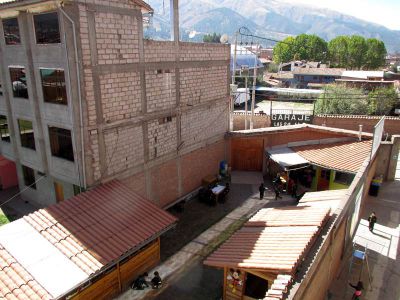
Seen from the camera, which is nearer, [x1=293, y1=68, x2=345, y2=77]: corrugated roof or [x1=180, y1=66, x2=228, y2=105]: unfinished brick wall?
[x1=180, y1=66, x2=228, y2=105]: unfinished brick wall

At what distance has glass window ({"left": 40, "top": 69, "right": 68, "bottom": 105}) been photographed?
15940 mm

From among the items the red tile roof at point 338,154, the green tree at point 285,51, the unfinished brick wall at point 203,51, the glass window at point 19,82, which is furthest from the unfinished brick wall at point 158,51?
the green tree at point 285,51

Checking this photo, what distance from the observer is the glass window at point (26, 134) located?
19516 mm

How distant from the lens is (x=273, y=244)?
516 inches

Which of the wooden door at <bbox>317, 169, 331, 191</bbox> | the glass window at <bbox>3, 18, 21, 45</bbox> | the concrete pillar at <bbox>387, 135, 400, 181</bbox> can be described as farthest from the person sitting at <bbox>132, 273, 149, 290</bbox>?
the concrete pillar at <bbox>387, 135, 400, 181</bbox>

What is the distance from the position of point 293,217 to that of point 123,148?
9453 mm

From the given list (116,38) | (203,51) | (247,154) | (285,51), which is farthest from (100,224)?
(285,51)

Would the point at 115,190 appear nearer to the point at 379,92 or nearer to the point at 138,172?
the point at 138,172

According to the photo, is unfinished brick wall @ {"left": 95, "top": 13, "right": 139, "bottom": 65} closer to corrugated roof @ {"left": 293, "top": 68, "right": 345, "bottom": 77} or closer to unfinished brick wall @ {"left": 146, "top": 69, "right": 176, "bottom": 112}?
unfinished brick wall @ {"left": 146, "top": 69, "right": 176, "bottom": 112}

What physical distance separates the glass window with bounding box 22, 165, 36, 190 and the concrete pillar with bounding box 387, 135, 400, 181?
84.8 feet

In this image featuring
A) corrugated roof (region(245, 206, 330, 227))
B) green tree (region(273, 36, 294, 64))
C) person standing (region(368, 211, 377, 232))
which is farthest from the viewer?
green tree (region(273, 36, 294, 64))

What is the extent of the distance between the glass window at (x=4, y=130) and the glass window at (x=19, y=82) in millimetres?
3152

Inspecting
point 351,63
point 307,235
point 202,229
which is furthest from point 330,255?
point 351,63

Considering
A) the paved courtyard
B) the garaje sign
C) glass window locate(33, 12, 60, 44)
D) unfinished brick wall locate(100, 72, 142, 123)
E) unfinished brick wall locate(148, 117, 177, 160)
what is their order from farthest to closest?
the garaje sign
unfinished brick wall locate(148, 117, 177, 160)
unfinished brick wall locate(100, 72, 142, 123)
glass window locate(33, 12, 60, 44)
the paved courtyard
